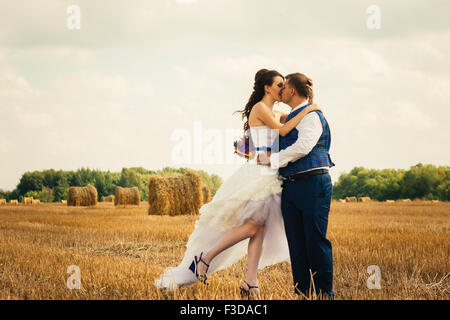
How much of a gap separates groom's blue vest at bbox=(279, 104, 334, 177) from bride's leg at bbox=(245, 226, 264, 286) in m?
0.62

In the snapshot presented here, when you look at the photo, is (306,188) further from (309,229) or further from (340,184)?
(340,184)

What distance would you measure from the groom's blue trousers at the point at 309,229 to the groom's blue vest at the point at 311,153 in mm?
107

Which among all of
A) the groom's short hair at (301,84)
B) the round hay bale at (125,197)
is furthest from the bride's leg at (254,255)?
the round hay bale at (125,197)

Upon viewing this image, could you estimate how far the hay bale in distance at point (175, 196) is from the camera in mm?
16875

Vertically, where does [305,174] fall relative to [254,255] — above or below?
above

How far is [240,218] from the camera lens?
398 centimetres

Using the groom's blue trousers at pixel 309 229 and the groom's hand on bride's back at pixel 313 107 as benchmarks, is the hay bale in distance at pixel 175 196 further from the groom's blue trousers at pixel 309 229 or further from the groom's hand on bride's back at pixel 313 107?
the groom's hand on bride's back at pixel 313 107

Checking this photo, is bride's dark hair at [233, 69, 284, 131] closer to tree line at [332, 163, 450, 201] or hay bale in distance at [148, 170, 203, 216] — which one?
hay bale in distance at [148, 170, 203, 216]

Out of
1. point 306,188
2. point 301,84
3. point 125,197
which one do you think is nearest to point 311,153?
point 306,188

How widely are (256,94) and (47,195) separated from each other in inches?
2258

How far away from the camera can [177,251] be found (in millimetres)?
7309

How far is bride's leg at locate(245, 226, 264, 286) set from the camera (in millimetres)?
3896

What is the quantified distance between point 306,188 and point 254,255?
0.79m
